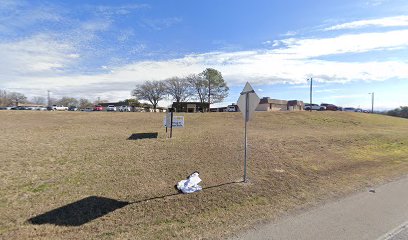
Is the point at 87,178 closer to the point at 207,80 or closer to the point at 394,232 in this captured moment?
the point at 394,232

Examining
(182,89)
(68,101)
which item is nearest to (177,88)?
(182,89)

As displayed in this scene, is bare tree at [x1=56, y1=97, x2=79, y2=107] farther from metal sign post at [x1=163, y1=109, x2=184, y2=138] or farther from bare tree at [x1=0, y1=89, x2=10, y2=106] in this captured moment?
metal sign post at [x1=163, y1=109, x2=184, y2=138]

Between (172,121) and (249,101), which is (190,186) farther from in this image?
(172,121)

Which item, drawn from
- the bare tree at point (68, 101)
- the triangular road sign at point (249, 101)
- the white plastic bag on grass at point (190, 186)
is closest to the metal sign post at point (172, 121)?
the triangular road sign at point (249, 101)

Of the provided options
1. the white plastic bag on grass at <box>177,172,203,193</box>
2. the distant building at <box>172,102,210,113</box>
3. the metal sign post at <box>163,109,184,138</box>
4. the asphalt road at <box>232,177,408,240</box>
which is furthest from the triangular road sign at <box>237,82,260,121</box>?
the distant building at <box>172,102,210,113</box>

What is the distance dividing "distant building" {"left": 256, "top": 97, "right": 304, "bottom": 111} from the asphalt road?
5545 centimetres

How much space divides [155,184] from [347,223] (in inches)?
179

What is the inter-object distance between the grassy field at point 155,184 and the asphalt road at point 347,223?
0.37m

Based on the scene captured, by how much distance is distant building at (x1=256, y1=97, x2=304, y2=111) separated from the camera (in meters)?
61.8

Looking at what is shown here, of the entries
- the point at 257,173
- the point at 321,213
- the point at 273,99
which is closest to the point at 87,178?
the point at 257,173

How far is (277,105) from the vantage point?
6706 cm

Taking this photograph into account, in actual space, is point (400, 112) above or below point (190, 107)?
below

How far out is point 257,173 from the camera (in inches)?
332

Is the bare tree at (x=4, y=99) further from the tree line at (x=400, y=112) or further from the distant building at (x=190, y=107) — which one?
the tree line at (x=400, y=112)
